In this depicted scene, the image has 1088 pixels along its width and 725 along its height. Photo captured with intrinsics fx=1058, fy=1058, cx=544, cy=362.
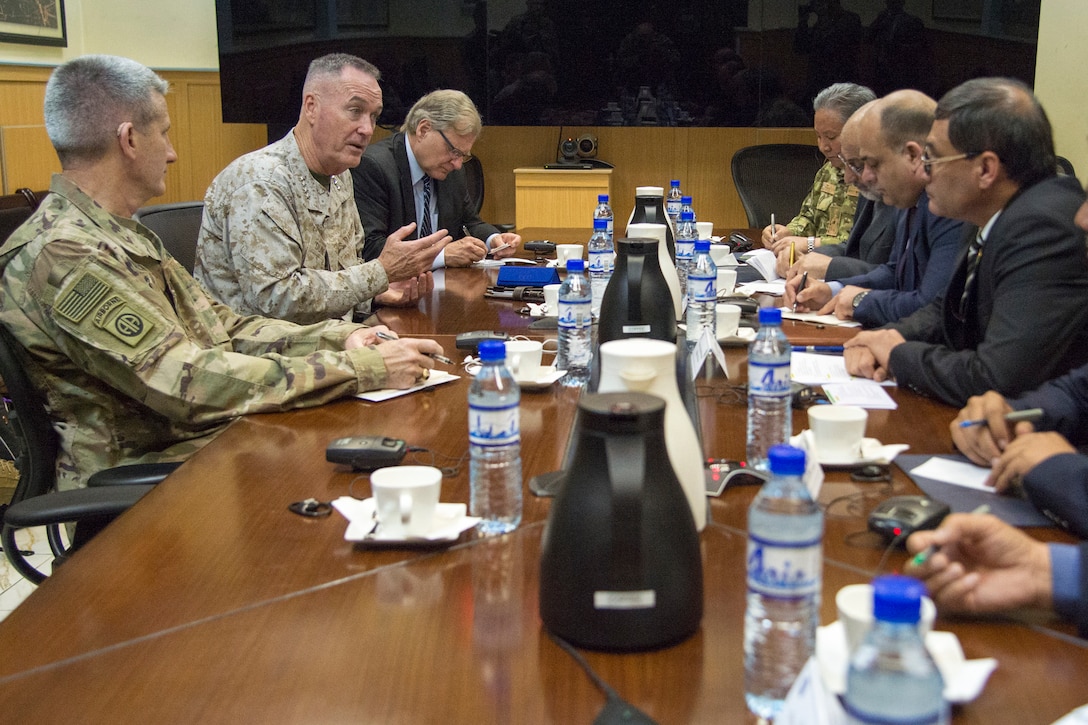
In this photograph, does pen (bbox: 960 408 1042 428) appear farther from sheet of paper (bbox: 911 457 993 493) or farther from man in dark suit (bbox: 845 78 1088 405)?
man in dark suit (bbox: 845 78 1088 405)

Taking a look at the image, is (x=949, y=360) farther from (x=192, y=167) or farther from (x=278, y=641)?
(x=192, y=167)

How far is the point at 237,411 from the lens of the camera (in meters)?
1.87

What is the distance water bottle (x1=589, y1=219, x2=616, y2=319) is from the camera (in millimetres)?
2627

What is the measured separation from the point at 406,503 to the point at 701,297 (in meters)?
1.26

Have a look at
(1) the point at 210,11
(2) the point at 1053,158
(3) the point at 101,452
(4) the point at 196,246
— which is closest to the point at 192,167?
(1) the point at 210,11

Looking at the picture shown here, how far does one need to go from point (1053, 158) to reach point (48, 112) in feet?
6.30

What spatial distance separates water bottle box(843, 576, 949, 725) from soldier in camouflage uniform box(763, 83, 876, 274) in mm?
3140

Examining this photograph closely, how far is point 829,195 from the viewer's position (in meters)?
4.40

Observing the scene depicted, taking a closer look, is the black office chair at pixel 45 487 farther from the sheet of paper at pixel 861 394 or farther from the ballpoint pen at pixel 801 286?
the ballpoint pen at pixel 801 286

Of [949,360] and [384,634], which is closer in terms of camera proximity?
[384,634]

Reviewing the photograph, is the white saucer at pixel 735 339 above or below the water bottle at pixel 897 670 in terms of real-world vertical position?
below

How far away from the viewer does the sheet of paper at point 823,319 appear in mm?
2660

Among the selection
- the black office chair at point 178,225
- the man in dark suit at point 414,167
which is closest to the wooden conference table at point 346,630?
the black office chair at point 178,225

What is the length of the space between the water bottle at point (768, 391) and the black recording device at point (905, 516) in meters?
0.27
